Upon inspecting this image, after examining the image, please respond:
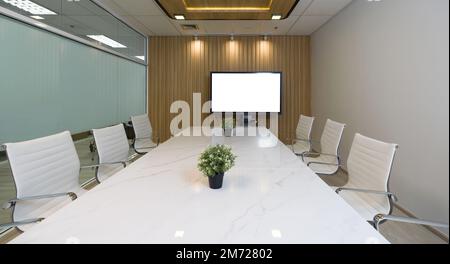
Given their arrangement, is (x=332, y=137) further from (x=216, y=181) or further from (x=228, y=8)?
(x=228, y=8)

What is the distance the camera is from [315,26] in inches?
203

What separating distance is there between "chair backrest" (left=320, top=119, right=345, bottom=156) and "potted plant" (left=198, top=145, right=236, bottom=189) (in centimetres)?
175

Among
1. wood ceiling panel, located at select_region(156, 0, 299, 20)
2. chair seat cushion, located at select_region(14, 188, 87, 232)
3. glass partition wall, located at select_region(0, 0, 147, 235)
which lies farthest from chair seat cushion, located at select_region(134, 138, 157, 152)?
wood ceiling panel, located at select_region(156, 0, 299, 20)

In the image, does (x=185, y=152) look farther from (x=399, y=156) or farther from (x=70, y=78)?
(x=399, y=156)

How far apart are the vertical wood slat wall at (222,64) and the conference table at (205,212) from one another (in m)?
4.42

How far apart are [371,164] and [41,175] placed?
2218 mm

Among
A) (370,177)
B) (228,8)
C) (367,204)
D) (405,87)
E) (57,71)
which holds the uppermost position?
(228,8)

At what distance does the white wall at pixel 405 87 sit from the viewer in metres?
2.36

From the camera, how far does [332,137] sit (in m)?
2.91

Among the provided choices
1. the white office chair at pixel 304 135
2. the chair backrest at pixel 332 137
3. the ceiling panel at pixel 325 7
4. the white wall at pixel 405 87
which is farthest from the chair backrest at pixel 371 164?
the ceiling panel at pixel 325 7

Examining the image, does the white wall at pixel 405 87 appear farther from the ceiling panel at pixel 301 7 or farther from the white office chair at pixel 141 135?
the white office chair at pixel 141 135

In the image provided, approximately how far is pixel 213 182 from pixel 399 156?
8.33ft

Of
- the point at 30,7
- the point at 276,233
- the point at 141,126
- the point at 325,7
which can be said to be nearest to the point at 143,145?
the point at 141,126

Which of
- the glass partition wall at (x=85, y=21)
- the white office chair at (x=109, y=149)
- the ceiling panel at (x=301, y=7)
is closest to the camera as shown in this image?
the white office chair at (x=109, y=149)
